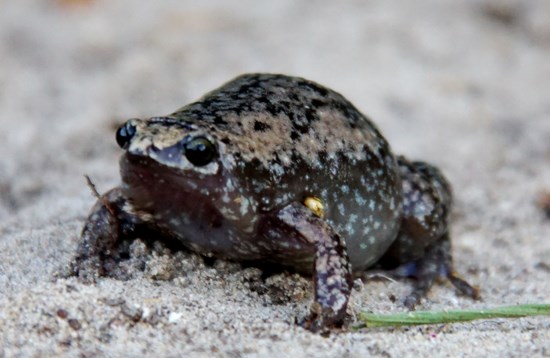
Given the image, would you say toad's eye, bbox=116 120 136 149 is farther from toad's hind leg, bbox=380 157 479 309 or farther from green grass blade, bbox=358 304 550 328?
toad's hind leg, bbox=380 157 479 309

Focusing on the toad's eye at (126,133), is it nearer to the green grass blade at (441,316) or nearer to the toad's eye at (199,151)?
the toad's eye at (199,151)

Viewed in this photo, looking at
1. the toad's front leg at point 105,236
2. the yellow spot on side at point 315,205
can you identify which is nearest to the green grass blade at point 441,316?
the yellow spot on side at point 315,205

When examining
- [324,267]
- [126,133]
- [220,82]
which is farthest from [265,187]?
[220,82]

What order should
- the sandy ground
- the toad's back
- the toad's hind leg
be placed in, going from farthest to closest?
1. the toad's hind leg
2. the toad's back
3. the sandy ground

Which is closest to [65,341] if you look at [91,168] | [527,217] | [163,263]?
[163,263]

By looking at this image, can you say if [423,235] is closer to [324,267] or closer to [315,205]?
[315,205]

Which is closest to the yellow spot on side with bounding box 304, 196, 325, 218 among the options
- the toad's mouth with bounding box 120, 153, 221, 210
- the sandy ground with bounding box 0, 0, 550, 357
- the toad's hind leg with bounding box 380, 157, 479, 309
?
the sandy ground with bounding box 0, 0, 550, 357

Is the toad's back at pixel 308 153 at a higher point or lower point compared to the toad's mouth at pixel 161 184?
higher

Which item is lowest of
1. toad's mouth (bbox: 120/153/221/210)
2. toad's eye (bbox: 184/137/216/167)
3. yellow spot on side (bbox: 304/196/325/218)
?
toad's mouth (bbox: 120/153/221/210)
